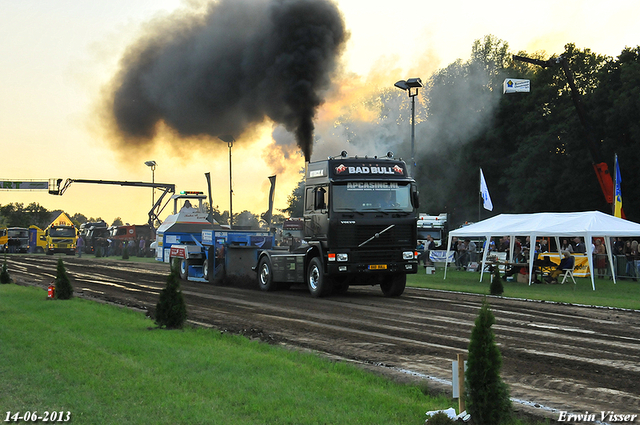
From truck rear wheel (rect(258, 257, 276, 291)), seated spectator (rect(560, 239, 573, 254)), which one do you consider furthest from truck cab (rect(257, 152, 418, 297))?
seated spectator (rect(560, 239, 573, 254))

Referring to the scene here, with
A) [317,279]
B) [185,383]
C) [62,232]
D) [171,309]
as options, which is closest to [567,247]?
[317,279]

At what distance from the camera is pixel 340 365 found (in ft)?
25.7

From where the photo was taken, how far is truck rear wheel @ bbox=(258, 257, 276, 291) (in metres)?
A: 19.9

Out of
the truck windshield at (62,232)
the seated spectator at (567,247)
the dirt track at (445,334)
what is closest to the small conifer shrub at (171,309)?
the dirt track at (445,334)

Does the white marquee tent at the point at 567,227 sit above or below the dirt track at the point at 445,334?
above

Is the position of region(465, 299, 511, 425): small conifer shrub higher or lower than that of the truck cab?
lower

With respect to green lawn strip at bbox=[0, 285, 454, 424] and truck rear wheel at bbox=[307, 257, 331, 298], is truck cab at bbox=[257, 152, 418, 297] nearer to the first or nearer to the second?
truck rear wheel at bbox=[307, 257, 331, 298]

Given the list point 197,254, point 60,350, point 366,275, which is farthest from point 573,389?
point 197,254

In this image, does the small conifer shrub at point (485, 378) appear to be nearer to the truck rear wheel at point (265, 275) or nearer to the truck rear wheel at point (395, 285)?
the truck rear wheel at point (395, 285)

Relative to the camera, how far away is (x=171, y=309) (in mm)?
10867

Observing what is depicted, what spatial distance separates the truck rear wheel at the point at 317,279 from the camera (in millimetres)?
17609

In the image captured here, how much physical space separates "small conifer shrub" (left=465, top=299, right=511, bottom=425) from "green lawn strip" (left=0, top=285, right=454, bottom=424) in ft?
2.48

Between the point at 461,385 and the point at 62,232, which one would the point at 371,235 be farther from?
the point at 62,232

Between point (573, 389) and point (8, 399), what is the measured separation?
5768 mm
